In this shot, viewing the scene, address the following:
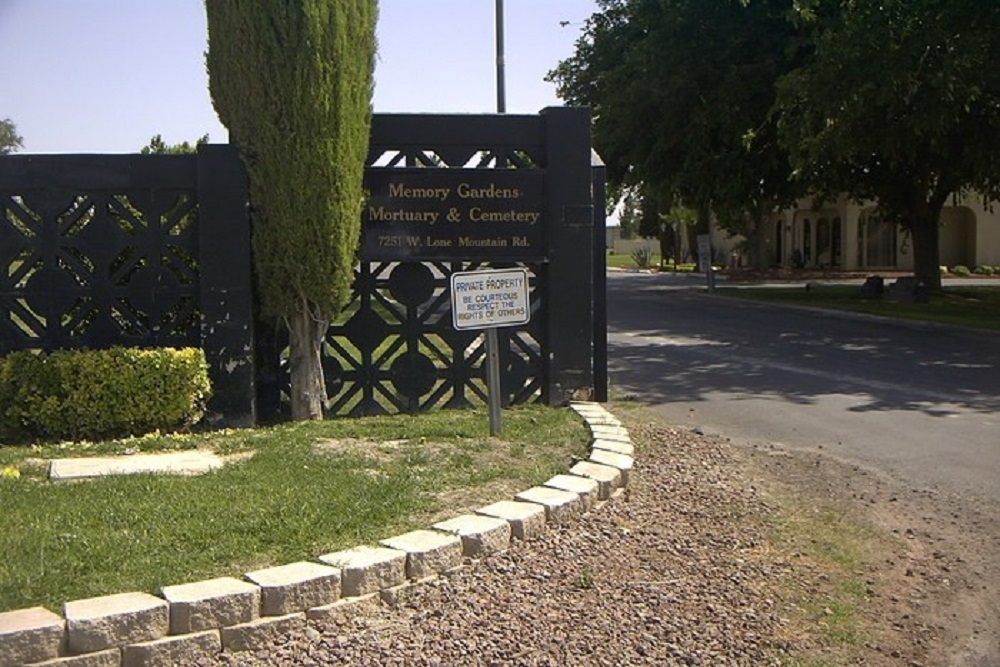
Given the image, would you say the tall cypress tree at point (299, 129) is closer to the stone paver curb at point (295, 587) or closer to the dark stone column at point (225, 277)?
the dark stone column at point (225, 277)

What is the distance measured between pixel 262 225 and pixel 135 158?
1.12 metres

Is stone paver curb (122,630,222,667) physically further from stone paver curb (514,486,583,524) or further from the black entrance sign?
the black entrance sign

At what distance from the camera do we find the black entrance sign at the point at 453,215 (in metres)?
9.07

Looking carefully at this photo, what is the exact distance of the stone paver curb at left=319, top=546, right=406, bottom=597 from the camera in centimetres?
484

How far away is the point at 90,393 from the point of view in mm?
7902

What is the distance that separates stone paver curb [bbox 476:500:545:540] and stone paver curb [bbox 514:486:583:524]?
6 cm

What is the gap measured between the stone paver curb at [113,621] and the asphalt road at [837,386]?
5.14 m

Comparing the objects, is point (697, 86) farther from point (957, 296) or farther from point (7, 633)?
point (7, 633)

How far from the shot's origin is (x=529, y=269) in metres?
9.58

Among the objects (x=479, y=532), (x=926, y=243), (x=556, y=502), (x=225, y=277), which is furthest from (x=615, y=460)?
(x=926, y=243)

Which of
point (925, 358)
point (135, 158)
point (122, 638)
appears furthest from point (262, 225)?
point (925, 358)

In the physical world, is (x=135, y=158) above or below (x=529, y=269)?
above

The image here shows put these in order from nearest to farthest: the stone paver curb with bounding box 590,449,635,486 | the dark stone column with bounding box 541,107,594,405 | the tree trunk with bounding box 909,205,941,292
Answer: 1. the stone paver curb with bounding box 590,449,635,486
2. the dark stone column with bounding box 541,107,594,405
3. the tree trunk with bounding box 909,205,941,292

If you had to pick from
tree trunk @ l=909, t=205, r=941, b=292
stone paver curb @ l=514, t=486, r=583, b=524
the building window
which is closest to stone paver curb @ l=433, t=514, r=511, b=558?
stone paver curb @ l=514, t=486, r=583, b=524
